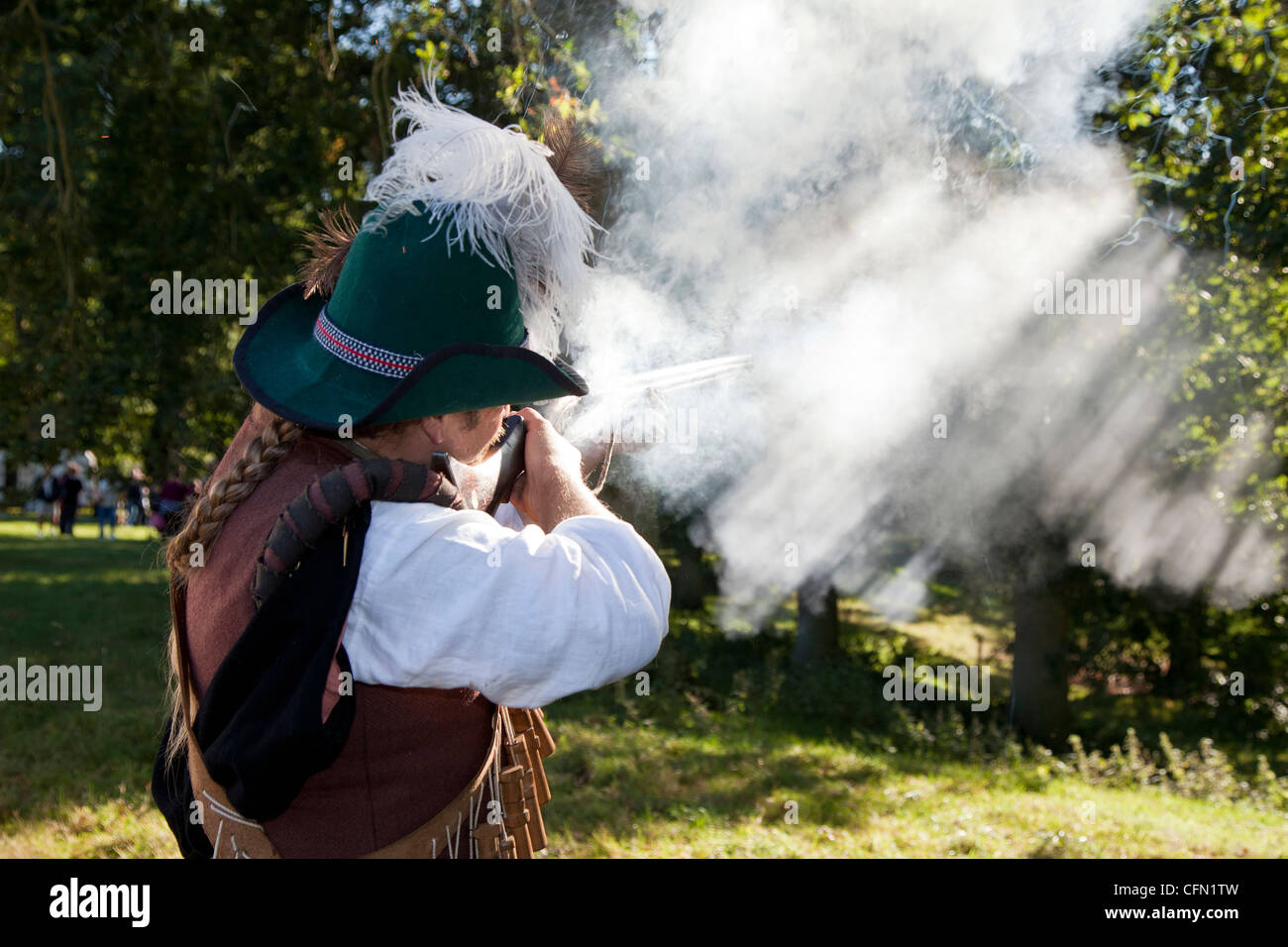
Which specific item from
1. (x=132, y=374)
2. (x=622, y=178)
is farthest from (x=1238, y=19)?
(x=132, y=374)

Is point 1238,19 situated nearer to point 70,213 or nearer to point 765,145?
point 765,145

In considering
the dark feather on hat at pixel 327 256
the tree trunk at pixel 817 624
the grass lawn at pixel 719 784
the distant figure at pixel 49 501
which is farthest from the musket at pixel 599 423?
the distant figure at pixel 49 501

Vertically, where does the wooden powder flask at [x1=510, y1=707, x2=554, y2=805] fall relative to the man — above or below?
below

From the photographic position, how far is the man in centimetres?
151

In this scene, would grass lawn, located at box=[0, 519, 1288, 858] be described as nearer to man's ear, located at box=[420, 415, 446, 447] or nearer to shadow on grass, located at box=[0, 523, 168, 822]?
shadow on grass, located at box=[0, 523, 168, 822]

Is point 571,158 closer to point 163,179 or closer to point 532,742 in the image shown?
point 532,742

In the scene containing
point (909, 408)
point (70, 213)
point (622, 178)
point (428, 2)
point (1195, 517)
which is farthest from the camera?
point (1195, 517)

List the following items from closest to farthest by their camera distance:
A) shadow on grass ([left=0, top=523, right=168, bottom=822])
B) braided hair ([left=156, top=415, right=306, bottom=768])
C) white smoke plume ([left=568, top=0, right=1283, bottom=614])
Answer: braided hair ([left=156, top=415, right=306, bottom=768])
white smoke plume ([left=568, top=0, right=1283, bottom=614])
shadow on grass ([left=0, top=523, right=168, bottom=822])

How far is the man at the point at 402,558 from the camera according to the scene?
4.95 ft

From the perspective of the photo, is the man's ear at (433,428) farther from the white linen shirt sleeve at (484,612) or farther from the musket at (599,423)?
the white linen shirt sleeve at (484,612)

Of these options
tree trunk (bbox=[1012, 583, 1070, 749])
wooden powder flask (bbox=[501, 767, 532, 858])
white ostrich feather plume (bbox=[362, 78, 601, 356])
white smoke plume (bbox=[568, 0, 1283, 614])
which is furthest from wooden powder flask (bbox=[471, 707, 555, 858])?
tree trunk (bbox=[1012, 583, 1070, 749])

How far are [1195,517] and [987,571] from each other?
2168 millimetres

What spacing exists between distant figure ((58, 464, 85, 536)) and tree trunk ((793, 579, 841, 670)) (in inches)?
602

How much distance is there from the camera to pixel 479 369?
5.54 feet
